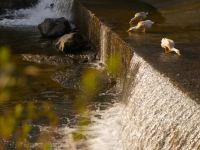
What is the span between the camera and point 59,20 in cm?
1151

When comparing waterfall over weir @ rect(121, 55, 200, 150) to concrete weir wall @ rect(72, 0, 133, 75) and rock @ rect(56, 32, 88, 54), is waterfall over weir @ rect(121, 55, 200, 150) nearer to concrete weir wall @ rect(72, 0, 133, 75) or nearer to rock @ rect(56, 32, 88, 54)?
concrete weir wall @ rect(72, 0, 133, 75)

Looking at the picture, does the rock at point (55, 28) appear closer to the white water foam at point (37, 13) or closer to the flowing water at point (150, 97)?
the flowing water at point (150, 97)

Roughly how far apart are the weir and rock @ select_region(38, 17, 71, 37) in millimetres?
1639

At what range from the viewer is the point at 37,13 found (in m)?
15.3

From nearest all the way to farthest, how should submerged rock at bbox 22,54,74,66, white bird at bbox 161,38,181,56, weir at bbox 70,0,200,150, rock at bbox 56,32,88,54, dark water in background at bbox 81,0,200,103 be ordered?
1. weir at bbox 70,0,200,150
2. dark water in background at bbox 81,0,200,103
3. white bird at bbox 161,38,181,56
4. submerged rock at bbox 22,54,74,66
5. rock at bbox 56,32,88,54

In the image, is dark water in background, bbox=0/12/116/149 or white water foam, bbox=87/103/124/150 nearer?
white water foam, bbox=87/103/124/150

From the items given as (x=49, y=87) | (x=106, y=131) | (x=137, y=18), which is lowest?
(x=106, y=131)

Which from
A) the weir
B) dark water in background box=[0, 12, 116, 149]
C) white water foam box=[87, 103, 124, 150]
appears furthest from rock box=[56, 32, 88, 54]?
white water foam box=[87, 103, 124, 150]

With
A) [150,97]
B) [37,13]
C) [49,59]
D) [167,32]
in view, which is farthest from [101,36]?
[37,13]

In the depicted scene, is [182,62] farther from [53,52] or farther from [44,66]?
[53,52]

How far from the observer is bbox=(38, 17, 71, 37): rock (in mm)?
11363

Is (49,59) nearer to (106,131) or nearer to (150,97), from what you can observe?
(106,131)

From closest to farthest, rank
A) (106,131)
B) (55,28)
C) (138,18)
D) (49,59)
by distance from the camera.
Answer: (106,131)
(138,18)
(49,59)
(55,28)

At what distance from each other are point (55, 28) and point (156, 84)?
6.00 metres
